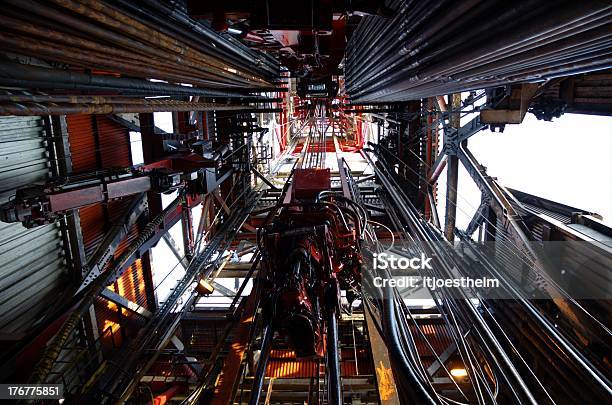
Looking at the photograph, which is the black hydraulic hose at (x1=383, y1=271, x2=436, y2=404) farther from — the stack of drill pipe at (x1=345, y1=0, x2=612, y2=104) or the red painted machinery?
the stack of drill pipe at (x1=345, y1=0, x2=612, y2=104)

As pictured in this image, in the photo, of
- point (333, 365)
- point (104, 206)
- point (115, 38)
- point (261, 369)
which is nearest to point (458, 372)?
point (333, 365)

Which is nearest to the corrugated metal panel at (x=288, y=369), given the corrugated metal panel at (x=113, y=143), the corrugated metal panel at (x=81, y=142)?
the corrugated metal panel at (x=81, y=142)

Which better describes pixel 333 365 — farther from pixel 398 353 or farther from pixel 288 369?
pixel 288 369

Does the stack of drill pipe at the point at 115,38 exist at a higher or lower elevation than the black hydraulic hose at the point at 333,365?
higher

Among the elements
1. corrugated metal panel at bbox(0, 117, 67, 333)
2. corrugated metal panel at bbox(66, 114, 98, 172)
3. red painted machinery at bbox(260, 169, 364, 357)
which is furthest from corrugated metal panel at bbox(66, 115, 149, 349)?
red painted machinery at bbox(260, 169, 364, 357)

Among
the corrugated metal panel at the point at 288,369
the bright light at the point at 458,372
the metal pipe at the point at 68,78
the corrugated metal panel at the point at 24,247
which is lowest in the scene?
the bright light at the point at 458,372

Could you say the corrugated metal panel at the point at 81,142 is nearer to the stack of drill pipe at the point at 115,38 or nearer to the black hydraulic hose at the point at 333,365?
the stack of drill pipe at the point at 115,38

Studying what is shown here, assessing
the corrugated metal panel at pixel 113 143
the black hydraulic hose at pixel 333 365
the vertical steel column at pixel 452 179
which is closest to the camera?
the black hydraulic hose at pixel 333 365
